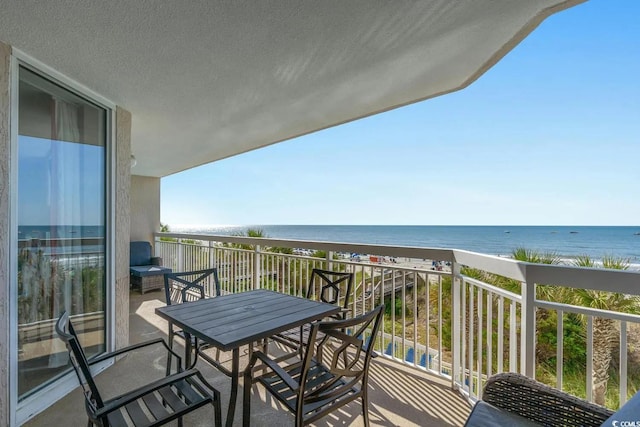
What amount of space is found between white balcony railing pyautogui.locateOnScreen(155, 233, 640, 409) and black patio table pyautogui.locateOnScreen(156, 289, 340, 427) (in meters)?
0.85

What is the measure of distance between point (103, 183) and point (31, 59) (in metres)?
1.06

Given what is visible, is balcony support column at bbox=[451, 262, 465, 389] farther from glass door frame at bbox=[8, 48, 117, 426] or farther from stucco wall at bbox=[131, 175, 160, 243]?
stucco wall at bbox=[131, 175, 160, 243]

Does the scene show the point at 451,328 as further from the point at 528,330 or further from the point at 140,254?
the point at 140,254

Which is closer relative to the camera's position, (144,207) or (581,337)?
(581,337)

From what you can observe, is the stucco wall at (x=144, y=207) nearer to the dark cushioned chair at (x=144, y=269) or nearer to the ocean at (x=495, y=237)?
the dark cushioned chair at (x=144, y=269)

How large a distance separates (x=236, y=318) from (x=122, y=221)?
1825 mm

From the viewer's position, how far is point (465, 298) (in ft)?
7.39

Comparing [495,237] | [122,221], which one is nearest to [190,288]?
[122,221]

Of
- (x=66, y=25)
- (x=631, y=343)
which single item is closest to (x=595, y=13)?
(x=631, y=343)

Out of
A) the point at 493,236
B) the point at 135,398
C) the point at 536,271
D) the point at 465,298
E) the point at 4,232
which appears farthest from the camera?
the point at 493,236

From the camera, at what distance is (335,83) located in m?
2.48

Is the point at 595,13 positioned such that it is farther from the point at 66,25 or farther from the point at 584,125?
the point at 584,125

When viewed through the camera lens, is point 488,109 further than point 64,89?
Yes

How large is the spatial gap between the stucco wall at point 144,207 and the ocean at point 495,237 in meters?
13.4
